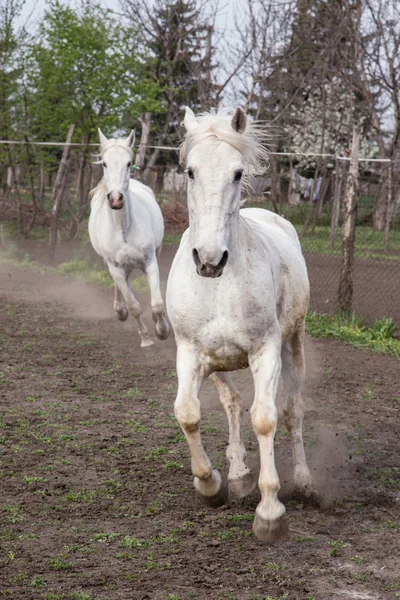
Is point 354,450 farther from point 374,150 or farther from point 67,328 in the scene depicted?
point 374,150

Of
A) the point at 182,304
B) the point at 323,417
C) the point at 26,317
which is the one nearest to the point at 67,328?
the point at 26,317

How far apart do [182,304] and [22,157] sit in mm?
14885

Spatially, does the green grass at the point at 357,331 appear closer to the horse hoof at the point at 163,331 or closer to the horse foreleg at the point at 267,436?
the horse hoof at the point at 163,331

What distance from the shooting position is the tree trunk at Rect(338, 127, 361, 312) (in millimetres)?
8922

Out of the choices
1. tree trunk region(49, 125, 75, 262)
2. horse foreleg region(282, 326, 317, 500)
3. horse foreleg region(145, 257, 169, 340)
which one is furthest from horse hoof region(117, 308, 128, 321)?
tree trunk region(49, 125, 75, 262)

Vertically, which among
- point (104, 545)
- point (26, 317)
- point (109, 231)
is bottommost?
point (26, 317)

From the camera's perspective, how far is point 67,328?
30.8 feet

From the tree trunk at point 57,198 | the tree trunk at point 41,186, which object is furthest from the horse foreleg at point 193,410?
the tree trunk at point 41,186

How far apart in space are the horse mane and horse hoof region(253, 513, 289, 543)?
1.71m

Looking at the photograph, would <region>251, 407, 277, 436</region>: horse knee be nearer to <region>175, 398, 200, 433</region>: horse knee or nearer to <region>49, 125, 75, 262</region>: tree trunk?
<region>175, 398, 200, 433</region>: horse knee

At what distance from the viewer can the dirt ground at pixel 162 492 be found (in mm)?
3074

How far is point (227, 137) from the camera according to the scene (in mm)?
3516

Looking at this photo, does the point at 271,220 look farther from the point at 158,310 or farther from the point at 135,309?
the point at 135,309

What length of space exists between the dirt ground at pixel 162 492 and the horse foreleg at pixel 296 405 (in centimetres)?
12
